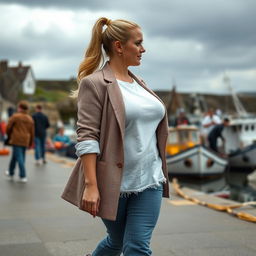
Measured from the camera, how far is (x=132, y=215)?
353 centimetres

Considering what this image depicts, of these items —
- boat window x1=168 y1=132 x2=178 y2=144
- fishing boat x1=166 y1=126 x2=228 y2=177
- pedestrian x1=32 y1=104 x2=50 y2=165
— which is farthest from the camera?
boat window x1=168 y1=132 x2=178 y2=144

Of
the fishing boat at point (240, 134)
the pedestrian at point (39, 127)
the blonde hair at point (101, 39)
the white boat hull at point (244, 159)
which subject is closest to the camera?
the blonde hair at point (101, 39)

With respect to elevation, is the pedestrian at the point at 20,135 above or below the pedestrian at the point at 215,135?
above

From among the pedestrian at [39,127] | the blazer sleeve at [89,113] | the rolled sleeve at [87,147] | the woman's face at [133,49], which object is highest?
the woman's face at [133,49]

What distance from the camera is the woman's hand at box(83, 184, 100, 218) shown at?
11.1 feet

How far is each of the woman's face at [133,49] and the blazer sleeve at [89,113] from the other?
0.34m

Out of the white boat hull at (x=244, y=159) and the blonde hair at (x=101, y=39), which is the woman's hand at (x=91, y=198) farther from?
the white boat hull at (x=244, y=159)

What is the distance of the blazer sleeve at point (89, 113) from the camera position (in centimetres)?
347

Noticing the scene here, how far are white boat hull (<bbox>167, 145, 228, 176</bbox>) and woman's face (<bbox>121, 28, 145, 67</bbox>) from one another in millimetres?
18655

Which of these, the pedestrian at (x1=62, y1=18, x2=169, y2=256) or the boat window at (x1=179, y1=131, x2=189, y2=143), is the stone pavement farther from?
the boat window at (x1=179, y1=131, x2=189, y2=143)

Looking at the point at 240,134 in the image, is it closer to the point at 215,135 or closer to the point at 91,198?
the point at 215,135

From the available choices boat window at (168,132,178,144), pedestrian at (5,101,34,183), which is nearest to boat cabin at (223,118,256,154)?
boat window at (168,132,178,144)

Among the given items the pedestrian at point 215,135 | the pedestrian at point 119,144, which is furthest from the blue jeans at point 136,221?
the pedestrian at point 215,135

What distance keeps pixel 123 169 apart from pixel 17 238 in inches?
122
